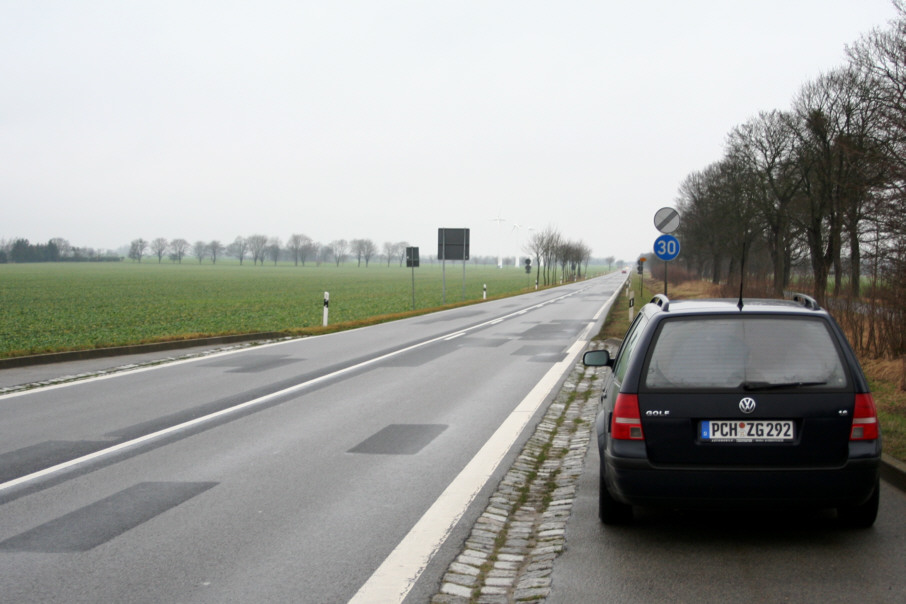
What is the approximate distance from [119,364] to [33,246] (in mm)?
178477

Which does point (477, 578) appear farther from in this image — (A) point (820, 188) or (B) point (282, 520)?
(A) point (820, 188)

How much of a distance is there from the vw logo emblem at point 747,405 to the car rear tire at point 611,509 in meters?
0.95

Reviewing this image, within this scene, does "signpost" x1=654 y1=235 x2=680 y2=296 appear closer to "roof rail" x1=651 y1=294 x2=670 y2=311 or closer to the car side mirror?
the car side mirror

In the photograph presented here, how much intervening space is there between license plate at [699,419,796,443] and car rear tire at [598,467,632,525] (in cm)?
75

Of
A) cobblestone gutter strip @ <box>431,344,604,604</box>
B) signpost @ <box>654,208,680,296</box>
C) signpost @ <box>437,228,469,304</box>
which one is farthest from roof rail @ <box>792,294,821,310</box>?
signpost @ <box>437,228,469,304</box>

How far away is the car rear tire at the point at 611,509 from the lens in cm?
517

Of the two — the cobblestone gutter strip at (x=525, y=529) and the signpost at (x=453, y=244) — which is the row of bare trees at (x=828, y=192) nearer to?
the cobblestone gutter strip at (x=525, y=529)

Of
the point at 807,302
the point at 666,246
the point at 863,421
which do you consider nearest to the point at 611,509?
the point at 863,421

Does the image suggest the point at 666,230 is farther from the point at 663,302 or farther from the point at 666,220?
the point at 663,302

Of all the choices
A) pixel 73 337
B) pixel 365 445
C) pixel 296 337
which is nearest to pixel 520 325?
pixel 296 337

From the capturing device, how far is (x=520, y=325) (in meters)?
25.5

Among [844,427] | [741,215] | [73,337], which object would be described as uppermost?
[741,215]

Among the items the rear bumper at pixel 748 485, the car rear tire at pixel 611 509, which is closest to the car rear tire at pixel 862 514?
the rear bumper at pixel 748 485

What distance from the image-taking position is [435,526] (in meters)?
5.24
